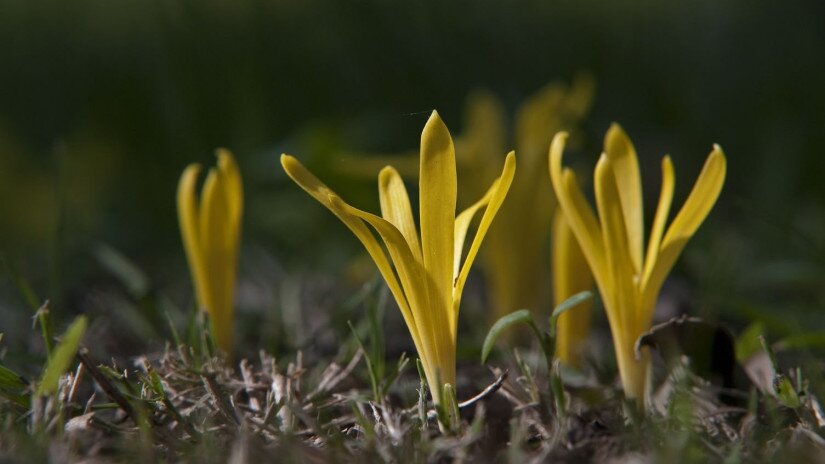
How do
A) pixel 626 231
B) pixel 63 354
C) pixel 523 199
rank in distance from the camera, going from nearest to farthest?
pixel 63 354 → pixel 626 231 → pixel 523 199

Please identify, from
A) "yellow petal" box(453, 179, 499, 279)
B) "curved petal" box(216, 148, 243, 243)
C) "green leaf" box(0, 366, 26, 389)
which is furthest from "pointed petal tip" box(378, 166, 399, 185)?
"green leaf" box(0, 366, 26, 389)

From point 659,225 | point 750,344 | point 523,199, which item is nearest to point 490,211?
point 659,225

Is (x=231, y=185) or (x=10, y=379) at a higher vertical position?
(x=231, y=185)

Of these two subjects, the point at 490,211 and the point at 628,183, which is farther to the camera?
the point at 628,183

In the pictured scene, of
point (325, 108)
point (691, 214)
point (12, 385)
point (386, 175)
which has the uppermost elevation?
point (386, 175)

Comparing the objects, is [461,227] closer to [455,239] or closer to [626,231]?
[455,239]

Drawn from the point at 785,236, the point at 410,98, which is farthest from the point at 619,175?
the point at 410,98

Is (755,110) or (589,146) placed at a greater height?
(589,146)

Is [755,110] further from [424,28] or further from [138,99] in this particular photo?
[138,99]
